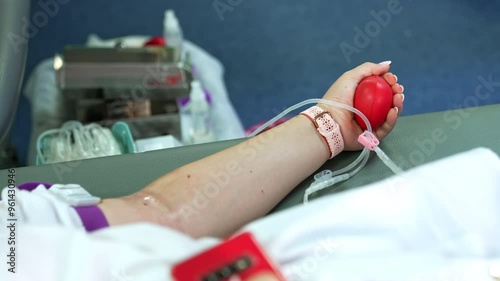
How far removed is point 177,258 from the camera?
1.80 ft

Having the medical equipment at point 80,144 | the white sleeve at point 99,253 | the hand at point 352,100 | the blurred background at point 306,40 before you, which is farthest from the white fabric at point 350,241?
the blurred background at point 306,40

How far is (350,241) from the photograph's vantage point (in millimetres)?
577

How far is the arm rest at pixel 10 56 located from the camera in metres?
0.84

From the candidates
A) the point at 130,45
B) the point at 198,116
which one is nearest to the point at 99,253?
the point at 198,116

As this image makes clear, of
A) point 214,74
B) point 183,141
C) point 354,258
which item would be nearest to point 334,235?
point 354,258

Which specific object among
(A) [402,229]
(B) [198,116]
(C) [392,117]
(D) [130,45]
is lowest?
(A) [402,229]

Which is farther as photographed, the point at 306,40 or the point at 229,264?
the point at 306,40

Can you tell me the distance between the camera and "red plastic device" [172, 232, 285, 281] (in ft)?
1.60

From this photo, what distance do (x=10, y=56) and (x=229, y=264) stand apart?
58 centimetres

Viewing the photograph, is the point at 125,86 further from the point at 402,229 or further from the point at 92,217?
the point at 402,229

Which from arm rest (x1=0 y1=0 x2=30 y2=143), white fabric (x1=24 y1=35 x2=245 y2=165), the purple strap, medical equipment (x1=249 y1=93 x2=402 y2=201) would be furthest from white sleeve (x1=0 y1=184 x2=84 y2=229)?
white fabric (x1=24 y1=35 x2=245 y2=165)

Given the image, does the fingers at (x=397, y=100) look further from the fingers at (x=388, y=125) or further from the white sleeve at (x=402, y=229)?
the white sleeve at (x=402, y=229)

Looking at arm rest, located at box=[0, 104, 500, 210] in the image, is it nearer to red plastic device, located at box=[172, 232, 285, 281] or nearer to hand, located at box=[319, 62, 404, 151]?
hand, located at box=[319, 62, 404, 151]

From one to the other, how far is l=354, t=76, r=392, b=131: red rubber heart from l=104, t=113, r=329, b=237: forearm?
9 centimetres
